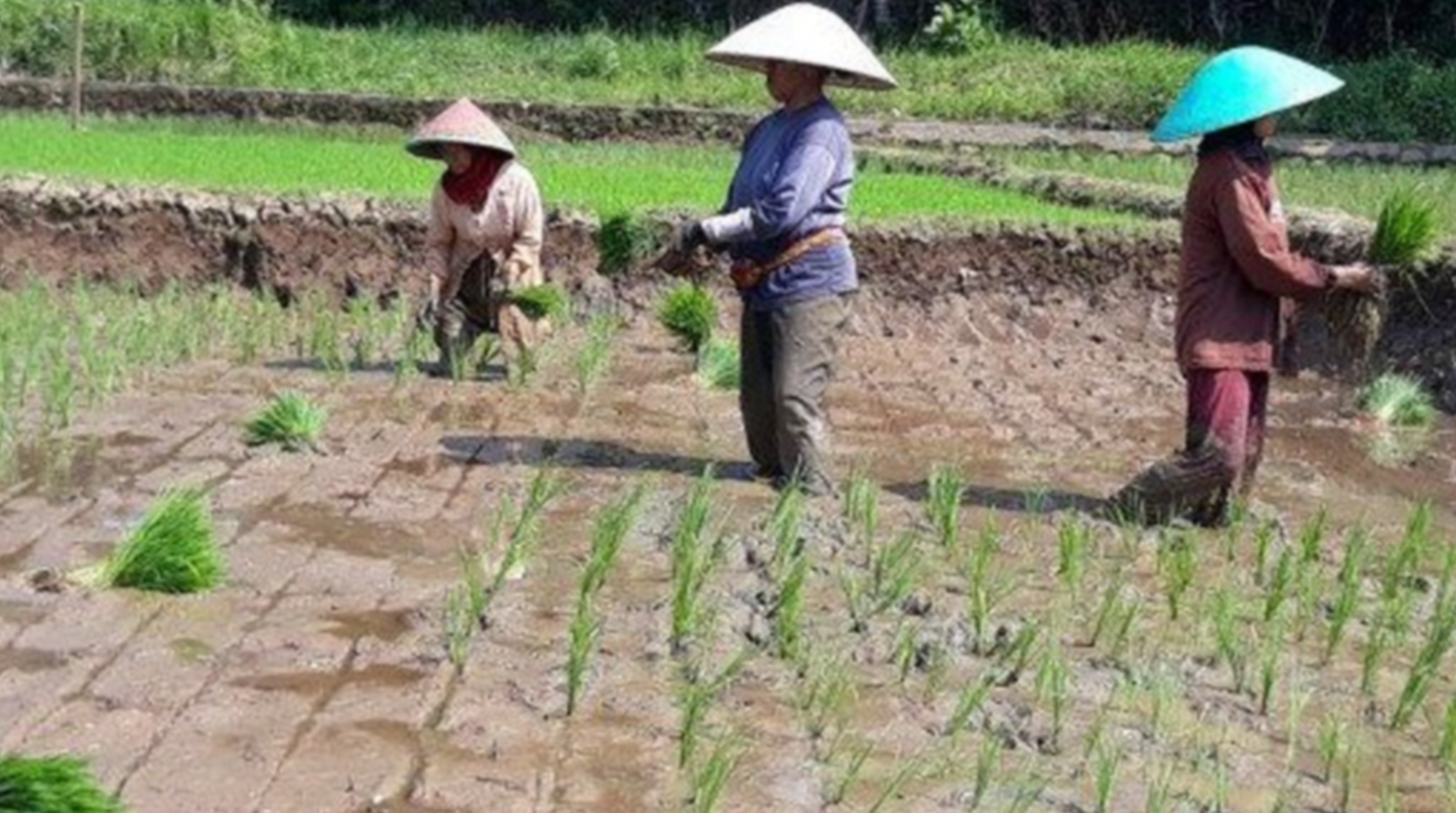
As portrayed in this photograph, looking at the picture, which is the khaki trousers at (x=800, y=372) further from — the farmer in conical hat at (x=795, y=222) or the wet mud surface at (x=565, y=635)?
the wet mud surface at (x=565, y=635)

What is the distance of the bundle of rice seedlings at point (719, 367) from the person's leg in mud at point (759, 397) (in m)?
1.61

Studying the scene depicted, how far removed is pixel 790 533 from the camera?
6031 mm

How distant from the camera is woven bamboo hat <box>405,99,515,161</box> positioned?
27.8 feet

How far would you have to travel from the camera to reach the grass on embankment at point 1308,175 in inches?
503

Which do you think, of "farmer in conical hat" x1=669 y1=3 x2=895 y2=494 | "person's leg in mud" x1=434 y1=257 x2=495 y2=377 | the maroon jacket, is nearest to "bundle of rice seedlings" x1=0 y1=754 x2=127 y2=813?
"farmer in conical hat" x1=669 y1=3 x2=895 y2=494

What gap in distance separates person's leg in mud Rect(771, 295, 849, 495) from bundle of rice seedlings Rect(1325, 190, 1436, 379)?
139cm

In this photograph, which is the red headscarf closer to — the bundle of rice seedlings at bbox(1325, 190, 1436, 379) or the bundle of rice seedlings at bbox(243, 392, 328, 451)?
the bundle of rice seedlings at bbox(243, 392, 328, 451)

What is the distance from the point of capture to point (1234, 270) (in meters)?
6.96

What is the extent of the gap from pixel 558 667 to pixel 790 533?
1.18 metres

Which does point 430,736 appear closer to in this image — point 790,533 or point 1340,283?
point 790,533

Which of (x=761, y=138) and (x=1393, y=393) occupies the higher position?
(x=761, y=138)

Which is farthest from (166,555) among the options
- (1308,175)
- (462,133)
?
(1308,175)

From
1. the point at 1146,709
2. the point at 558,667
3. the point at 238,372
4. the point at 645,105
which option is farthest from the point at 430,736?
the point at 645,105

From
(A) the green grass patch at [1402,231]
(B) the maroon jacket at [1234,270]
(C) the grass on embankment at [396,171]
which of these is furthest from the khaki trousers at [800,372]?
(C) the grass on embankment at [396,171]
